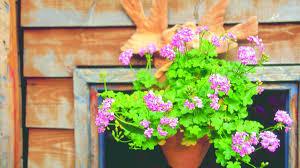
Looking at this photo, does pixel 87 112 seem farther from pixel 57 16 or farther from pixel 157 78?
pixel 57 16

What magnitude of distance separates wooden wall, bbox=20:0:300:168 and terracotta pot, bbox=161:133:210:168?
452 mm

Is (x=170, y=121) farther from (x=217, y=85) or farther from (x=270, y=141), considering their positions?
(x=270, y=141)

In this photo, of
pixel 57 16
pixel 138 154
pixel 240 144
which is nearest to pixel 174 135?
pixel 240 144

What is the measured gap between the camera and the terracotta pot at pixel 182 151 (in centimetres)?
118

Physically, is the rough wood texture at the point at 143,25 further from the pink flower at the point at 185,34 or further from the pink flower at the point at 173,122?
the pink flower at the point at 173,122

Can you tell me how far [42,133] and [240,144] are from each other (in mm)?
1033

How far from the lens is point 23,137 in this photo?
1.51 meters

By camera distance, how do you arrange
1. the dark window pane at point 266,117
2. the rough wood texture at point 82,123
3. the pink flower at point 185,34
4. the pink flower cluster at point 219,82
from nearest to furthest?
1. the pink flower cluster at point 219,82
2. the pink flower at point 185,34
3. the rough wood texture at point 82,123
4. the dark window pane at point 266,117

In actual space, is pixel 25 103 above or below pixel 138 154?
above

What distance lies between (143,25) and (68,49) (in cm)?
42

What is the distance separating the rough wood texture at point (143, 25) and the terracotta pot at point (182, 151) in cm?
46

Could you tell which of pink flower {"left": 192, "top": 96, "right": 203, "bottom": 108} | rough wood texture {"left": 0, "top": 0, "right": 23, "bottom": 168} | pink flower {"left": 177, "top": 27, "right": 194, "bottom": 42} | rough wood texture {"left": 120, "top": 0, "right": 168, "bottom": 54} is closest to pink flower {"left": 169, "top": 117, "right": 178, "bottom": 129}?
pink flower {"left": 192, "top": 96, "right": 203, "bottom": 108}

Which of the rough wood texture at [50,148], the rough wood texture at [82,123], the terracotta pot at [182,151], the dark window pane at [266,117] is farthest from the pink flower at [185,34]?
the dark window pane at [266,117]

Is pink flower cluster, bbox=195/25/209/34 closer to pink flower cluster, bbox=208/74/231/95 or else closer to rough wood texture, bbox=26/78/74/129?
pink flower cluster, bbox=208/74/231/95
